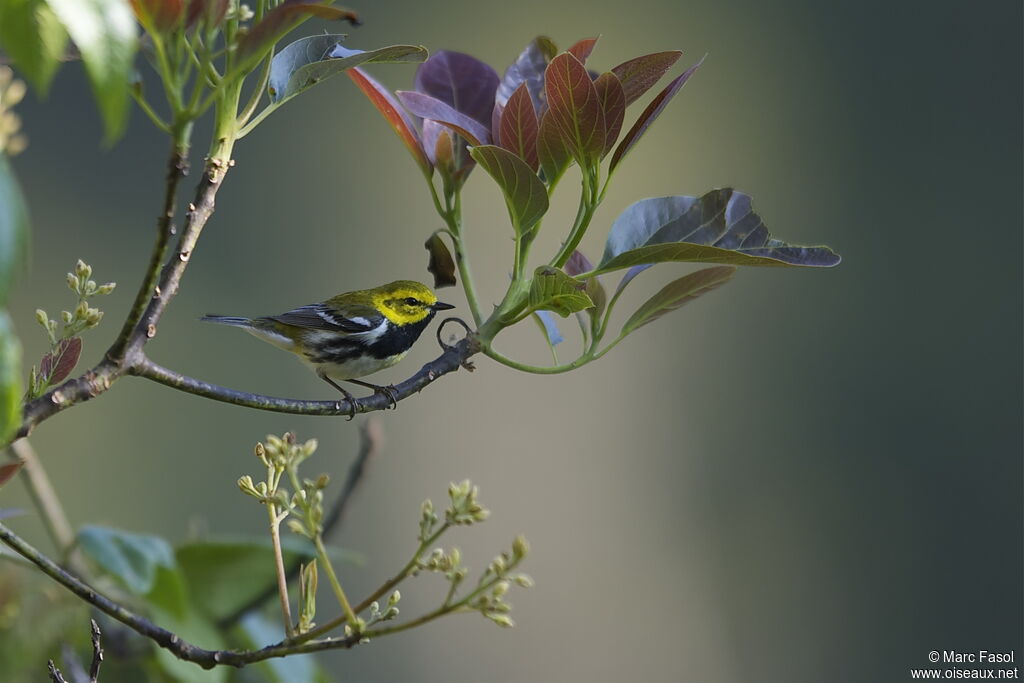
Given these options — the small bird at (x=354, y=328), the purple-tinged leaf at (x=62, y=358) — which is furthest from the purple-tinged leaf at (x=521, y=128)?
the small bird at (x=354, y=328)

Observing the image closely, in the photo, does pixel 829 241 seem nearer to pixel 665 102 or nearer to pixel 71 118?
pixel 71 118

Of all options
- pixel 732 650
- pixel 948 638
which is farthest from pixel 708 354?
pixel 948 638

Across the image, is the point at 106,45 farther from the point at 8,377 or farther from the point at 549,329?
the point at 549,329

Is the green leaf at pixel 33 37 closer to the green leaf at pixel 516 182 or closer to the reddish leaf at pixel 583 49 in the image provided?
the green leaf at pixel 516 182

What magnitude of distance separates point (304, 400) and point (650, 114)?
30 centimetres

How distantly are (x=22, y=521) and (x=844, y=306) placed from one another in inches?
98.5

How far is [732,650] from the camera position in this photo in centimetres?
297

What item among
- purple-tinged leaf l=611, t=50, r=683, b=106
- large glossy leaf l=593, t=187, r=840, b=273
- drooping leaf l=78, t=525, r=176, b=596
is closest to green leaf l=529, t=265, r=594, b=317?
large glossy leaf l=593, t=187, r=840, b=273

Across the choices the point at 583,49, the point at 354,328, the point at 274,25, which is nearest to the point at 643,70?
the point at 583,49

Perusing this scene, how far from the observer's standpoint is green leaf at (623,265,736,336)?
744mm

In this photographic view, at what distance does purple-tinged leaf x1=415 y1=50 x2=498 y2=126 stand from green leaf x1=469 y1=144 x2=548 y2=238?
A: 162mm

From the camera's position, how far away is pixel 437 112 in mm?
686

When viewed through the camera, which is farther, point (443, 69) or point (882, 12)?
point (882, 12)

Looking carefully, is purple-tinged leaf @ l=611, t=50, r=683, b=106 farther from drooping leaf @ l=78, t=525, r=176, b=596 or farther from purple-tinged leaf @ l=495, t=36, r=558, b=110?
drooping leaf @ l=78, t=525, r=176, b=596
